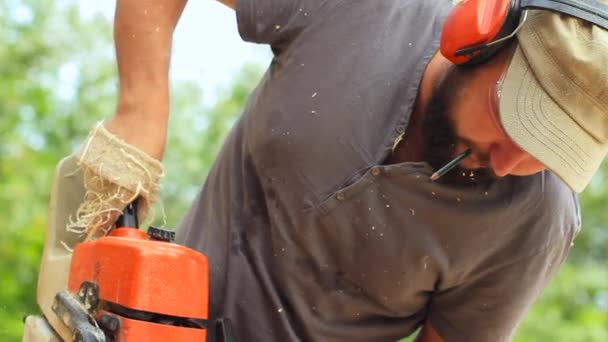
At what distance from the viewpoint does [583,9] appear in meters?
1.87

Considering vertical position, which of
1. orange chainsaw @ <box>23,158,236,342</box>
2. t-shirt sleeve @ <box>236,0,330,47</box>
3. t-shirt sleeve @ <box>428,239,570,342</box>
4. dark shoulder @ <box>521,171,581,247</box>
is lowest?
t-shirt sleeve @ <box>428,239,570,342</box>

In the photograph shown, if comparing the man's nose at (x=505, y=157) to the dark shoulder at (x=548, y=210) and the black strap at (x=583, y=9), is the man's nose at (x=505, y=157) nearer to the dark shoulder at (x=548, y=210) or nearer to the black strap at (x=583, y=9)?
the dark shoulder at (x=548, y=210)

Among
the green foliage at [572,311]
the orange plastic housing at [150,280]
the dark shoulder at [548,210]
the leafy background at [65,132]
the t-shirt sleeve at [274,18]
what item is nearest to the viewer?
the orange plastic housing at [150,280]

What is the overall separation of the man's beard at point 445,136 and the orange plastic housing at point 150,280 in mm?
577

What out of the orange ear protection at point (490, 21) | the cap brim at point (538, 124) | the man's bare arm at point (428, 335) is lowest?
the man's bare arm at point (428, 335)

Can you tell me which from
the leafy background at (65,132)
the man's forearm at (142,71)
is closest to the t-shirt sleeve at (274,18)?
the man's forearm at (142,71)

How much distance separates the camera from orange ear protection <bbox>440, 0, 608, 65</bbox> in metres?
1.87

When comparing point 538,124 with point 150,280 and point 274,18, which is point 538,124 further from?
point 150,280

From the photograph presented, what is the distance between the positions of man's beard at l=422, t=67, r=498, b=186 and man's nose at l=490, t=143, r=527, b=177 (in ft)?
0.29

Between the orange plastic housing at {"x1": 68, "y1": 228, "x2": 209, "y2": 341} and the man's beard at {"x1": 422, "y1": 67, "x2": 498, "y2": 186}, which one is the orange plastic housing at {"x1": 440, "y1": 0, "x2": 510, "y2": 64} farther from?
the orange plastic housing at {"x1": 68, "y1": 228, "x2": 209, "y2": 341}

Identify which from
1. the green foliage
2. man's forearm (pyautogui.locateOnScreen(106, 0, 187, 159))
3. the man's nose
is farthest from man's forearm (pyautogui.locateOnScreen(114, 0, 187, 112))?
the green foliage

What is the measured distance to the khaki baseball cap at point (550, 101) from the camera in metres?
1.89

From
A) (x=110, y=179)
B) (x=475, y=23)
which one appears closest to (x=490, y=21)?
(x=475, y=23)

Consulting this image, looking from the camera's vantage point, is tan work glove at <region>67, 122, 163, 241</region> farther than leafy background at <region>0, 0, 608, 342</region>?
No
